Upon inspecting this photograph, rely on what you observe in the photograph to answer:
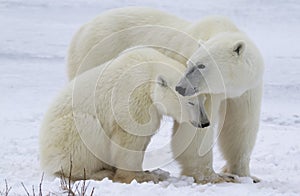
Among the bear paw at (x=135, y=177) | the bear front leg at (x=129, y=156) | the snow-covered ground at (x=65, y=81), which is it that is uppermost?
the bear front leg at (x=129, y=156)

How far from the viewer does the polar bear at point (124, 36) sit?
5.17 m

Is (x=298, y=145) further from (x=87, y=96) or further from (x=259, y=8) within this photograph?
(x=259, y=8)

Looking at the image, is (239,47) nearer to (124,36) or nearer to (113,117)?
(113,117)

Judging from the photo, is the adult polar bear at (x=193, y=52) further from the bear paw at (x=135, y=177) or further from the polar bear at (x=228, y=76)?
the bear paw at (x=135, y=177)

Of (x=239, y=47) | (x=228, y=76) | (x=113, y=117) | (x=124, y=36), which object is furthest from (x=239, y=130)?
(x=124, y=36)

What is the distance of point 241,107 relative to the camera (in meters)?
4.72

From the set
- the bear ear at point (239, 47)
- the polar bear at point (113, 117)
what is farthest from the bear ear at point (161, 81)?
the bear ear at point (239, 47)

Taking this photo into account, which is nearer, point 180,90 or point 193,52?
point 180,90

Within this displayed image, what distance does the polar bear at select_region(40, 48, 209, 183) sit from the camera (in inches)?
174

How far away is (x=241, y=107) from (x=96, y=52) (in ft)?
5.25

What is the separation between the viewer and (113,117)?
178 inches

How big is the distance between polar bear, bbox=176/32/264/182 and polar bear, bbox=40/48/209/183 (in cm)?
17

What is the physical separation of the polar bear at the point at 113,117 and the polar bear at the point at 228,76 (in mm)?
169

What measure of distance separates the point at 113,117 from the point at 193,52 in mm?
821
